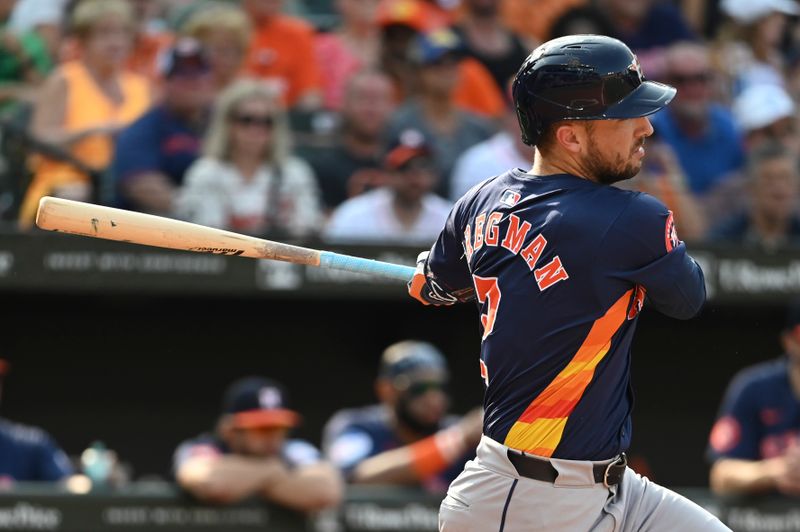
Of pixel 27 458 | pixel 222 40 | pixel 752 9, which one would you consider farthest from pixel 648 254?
pixel 752 9

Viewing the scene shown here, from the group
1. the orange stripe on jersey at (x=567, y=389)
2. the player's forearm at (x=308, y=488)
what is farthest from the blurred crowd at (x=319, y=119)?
the orange stripe on jersey at (x=567, y=389)

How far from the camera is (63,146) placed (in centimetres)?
752

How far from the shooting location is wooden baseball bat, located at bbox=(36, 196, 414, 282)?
4.15 m

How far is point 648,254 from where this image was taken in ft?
12.0

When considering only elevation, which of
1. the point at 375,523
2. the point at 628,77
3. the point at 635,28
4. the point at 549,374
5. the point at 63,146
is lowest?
the point at 375,523

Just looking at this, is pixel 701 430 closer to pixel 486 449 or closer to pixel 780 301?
pixel 780 301

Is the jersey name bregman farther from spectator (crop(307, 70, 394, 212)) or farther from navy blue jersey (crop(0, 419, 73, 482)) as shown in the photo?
spectator (crop(307, 70, 394, 212))

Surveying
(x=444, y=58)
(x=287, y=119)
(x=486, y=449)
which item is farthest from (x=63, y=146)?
(x=486, y=449)

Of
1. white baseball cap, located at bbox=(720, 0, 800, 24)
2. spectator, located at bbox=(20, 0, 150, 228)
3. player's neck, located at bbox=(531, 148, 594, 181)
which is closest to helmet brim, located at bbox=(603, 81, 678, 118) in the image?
player's neck, located at bbox=(531, 148, 594, 181)

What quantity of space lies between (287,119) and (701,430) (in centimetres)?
302

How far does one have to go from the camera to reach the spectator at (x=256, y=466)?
6941mm

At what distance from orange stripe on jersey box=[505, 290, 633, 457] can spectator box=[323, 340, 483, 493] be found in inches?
133

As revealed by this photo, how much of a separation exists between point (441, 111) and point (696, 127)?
1.43 meters

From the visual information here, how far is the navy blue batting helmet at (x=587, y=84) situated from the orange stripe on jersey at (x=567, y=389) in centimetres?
46
